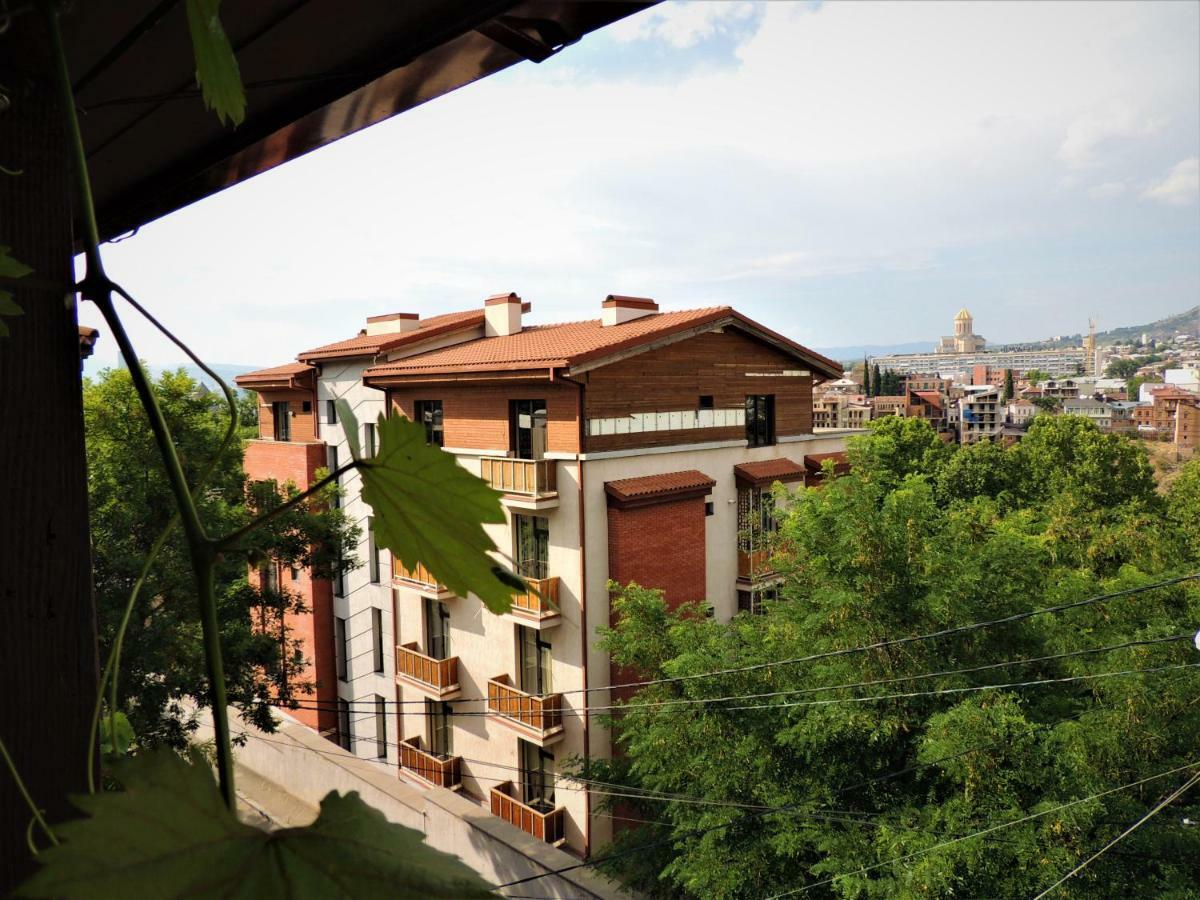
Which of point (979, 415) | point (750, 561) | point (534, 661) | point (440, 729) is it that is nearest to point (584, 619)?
point (534, 661)

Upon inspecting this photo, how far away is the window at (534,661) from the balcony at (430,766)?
1814 millimetres

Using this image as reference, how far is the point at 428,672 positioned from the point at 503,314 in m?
5.27

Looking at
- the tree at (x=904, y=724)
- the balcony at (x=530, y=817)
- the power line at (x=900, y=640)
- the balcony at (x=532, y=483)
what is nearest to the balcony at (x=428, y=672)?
the balcony at (x=530, y=817)

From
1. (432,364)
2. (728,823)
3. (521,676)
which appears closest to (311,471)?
(432,364)

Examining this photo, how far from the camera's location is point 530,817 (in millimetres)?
9742

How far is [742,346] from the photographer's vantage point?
11.2m

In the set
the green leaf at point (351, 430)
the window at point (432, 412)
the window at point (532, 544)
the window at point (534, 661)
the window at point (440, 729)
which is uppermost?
the window at point (432, 412)

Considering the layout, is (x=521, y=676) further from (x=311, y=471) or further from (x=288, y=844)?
(x=288, y=844)

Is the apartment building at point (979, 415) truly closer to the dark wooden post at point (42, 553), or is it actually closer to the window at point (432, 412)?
the window at point (432, 412)

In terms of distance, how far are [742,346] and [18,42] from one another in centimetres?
1109

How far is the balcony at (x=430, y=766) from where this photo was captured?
10836 mm

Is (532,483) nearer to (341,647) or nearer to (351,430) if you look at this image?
(341,647)

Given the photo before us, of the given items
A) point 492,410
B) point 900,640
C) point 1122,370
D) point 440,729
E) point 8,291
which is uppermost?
point 1122,370

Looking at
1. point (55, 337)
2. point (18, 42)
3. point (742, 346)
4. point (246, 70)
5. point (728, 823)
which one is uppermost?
point (742, 346)
